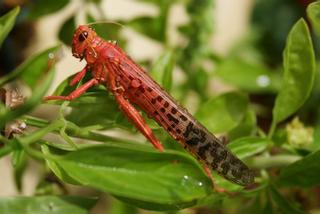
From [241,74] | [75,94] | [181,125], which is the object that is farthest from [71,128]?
[241,74]

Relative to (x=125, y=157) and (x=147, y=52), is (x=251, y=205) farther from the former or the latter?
(x=147, y=52)

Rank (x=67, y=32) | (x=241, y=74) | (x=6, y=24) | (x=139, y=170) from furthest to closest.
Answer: (x=241, y=74), (x=67, y=32), (x=6, y=24), (x=139, y=170)

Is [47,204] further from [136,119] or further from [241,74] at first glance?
[241,74]

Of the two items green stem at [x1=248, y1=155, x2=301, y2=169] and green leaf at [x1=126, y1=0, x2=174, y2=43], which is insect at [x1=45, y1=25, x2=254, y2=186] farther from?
green leaf at [x1=126, y1=0, x2=174, y2=43]

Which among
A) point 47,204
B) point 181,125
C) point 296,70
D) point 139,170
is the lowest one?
point 47,204

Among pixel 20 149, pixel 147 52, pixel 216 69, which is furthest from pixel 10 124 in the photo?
pixel 147 52

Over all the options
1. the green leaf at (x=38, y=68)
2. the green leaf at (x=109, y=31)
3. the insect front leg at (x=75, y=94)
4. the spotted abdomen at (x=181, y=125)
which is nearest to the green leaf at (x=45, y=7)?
the green leaf at (x=109, y=31)
